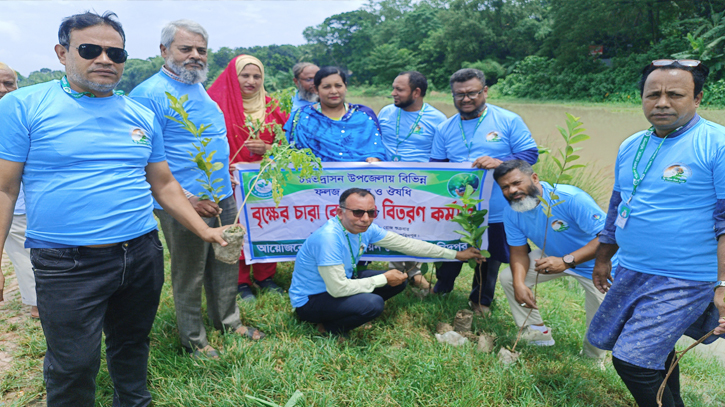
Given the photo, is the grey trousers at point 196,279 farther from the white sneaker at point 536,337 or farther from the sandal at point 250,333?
the white sneaker at point 536,337

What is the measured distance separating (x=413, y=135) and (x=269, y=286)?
197 centimetres

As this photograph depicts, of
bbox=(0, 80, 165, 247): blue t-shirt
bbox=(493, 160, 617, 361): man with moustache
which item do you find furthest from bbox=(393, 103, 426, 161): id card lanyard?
bbox=(0, 80, 165, 247): blue t-shirt

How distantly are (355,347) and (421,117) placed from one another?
230 cm

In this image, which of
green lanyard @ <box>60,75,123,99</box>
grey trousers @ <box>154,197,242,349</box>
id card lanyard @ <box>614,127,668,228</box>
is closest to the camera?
green lanyard @ <box>60,75,123,99</box>

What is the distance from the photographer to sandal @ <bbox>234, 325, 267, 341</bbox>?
3311mm

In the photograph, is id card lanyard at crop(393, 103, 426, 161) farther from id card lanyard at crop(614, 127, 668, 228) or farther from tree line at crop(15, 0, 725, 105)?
tree line at crop(15, 0, 725, 105)

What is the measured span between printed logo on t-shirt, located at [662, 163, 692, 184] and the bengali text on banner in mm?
1434

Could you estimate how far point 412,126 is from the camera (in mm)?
4426

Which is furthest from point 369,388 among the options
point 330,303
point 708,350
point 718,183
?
point 708,350

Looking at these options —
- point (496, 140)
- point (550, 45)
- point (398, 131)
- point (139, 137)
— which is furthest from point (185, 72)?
point (550, 45)

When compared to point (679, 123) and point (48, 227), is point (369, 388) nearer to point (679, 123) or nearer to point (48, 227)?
point (48, 227)

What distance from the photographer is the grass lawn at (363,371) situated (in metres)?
2.63

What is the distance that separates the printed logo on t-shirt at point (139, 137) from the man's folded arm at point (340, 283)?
144cm

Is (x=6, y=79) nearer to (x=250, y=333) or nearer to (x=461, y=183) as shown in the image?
(x=250, y=333)
